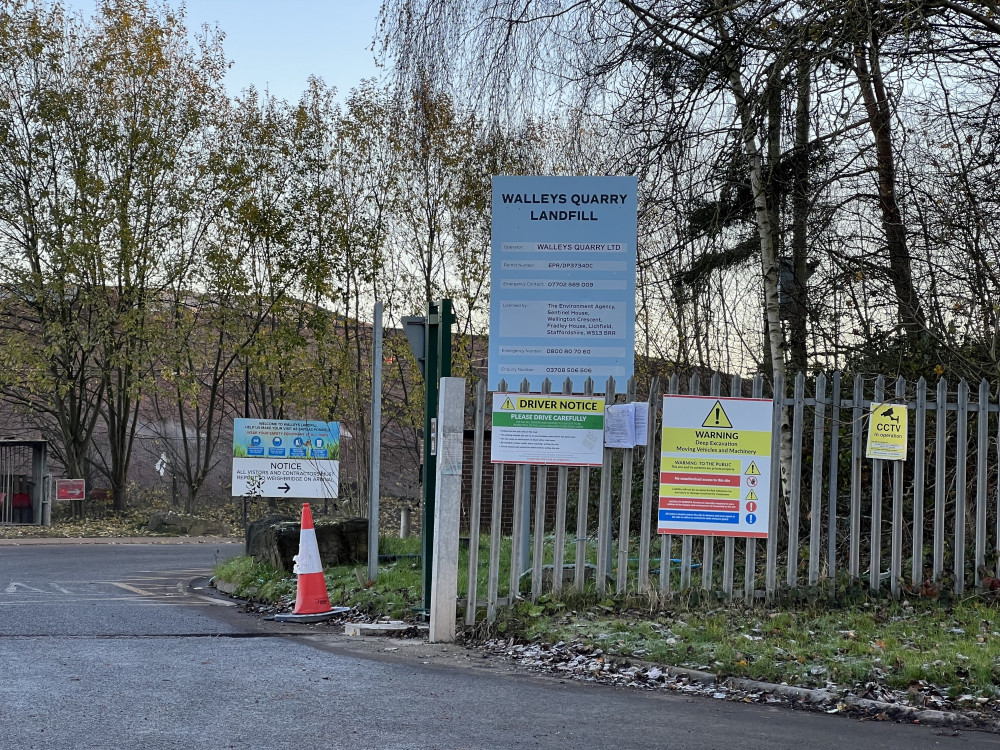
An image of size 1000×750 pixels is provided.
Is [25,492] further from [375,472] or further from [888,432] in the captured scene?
[888,432]

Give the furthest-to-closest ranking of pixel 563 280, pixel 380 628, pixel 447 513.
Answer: pixel 563 280 → pixel 380 628 → pixel 447 513

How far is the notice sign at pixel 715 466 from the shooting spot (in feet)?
29.9

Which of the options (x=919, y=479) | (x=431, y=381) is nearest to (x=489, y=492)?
(x=431, y=381)

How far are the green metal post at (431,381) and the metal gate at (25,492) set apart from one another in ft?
63.6

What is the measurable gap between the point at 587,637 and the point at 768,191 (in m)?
5.89

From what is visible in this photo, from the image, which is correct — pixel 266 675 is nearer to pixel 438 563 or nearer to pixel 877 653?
pixel 438 563

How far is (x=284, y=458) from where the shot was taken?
48.9 feet

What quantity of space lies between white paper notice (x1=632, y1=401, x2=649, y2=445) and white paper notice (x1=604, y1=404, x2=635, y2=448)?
0.16 ft

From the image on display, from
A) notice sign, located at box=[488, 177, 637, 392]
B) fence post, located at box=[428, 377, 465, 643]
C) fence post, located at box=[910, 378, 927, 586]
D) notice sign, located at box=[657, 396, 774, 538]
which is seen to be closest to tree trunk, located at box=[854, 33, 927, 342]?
fence post, located at box=[910, 378, 927, 586]

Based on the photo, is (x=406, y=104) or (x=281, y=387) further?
(x=281, y=387)

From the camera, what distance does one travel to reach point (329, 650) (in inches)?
320

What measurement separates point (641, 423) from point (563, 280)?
158cm

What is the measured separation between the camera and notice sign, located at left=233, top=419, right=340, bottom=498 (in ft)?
48.1

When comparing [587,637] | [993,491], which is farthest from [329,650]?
[993,491]
